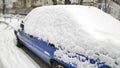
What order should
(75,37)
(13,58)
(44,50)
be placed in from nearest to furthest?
(75,37)
(44,50)
(13,58)

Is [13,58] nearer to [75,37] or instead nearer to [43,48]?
[43,48]

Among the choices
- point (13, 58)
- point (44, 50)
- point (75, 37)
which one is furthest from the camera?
point (13, 58)

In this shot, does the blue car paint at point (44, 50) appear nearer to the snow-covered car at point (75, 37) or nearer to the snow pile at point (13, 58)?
the snow-covered car at point (75, 37)

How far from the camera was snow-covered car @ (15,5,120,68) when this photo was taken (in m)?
3.90

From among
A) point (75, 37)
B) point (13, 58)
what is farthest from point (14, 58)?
point (75, 37)

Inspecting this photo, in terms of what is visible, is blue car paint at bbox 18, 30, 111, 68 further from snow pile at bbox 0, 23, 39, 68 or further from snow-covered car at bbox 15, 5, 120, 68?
snow pile at bbox 0, 23, 39, 68

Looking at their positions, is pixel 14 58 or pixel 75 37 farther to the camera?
pixel 14 58

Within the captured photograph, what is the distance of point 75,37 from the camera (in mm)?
4559

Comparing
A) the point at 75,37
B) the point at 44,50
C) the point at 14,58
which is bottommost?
the point at 14,58

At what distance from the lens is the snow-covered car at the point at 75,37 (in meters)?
3.90

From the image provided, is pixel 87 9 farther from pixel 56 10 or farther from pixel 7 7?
pixel 7 7

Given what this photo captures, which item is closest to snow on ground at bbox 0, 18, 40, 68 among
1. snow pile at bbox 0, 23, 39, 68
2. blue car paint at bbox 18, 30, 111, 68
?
snow pile at bbox 0, 23, 39, 68

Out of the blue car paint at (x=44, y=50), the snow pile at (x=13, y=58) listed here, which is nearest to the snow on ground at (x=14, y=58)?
the snow pile at (x=13, y=58)

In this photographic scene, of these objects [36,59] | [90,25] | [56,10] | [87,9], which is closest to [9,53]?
[36,59]
